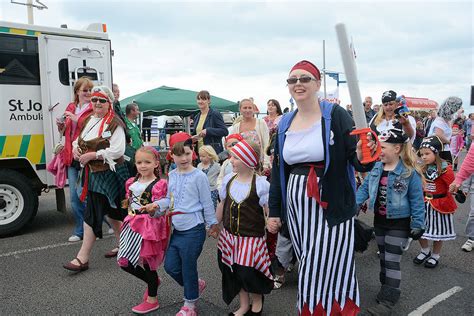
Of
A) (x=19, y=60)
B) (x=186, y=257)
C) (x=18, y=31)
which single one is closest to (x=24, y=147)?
(x=19, y=60)

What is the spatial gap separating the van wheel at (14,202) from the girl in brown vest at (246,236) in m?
3.61

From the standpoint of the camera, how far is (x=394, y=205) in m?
3.44

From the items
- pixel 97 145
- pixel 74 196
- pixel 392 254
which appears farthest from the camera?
pixel 74 196

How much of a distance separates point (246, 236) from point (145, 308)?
1.07 meters

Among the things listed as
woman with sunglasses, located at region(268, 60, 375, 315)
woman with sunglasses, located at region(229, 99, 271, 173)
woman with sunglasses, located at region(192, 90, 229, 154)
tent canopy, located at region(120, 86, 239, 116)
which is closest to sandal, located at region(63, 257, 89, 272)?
woman with sunglasses, located at region(192, 90, 229, 154)

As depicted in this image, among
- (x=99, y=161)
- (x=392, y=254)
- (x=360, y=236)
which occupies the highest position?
(x=99, y=161)

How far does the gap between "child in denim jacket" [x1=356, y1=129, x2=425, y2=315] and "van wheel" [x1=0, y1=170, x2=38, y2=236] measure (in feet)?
14.7

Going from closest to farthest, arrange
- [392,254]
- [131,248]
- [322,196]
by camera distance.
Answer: [322,196], [131,248], [392,254]

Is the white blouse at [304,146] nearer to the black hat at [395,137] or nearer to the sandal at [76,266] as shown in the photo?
the black hat at [395,137]

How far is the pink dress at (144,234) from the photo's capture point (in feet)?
10.6

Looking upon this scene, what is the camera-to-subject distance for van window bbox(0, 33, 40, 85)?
18.0ft

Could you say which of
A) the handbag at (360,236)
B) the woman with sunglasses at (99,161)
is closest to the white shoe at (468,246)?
the handbag at (360,236)

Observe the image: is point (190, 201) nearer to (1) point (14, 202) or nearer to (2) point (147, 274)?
(2) point (147, 274)

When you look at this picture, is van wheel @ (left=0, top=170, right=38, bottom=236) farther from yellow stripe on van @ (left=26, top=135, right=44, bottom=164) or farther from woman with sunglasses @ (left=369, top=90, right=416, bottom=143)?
woman with sunglasses @ (left=369, top=90, right=416, bottom=143)
